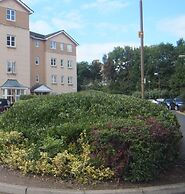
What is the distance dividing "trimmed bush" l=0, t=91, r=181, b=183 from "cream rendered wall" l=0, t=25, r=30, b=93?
51.2 metres

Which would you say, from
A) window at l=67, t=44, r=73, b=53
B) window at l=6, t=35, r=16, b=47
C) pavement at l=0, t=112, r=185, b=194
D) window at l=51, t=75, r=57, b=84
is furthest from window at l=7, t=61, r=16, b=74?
pavement at l=0, t=112, r=185, b=194

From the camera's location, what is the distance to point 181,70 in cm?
7856

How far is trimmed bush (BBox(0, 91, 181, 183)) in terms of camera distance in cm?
759

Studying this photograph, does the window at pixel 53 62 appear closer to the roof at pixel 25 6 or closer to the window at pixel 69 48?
the window at pixel 69 48

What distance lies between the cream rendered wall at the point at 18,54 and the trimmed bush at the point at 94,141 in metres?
51.2

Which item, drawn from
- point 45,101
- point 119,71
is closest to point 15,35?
point 45,101

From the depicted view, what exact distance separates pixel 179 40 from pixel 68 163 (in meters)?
115

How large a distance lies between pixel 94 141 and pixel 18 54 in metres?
55.9

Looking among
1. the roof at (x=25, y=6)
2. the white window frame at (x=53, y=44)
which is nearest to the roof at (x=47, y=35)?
the white window frame at (x=53, y=44)

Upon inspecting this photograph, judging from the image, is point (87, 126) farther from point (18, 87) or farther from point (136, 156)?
point (18, 87)

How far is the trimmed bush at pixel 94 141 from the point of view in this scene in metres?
7.59

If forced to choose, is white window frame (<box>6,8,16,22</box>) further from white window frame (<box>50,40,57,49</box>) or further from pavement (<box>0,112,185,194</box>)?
pavement (<box>0,112,185,194</box>)

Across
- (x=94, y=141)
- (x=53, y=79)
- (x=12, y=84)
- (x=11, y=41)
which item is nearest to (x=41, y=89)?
(x=53, y=79)

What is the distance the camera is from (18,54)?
6219 centimetres
